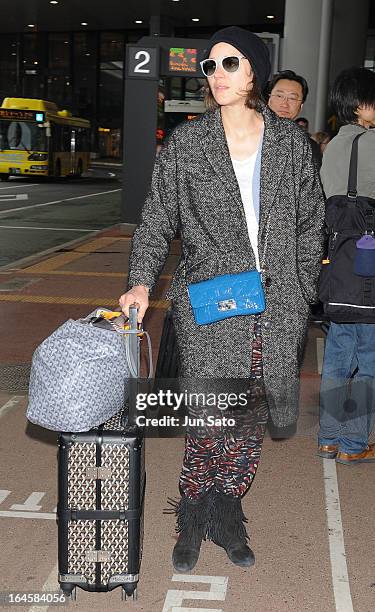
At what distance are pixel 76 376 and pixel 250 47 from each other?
4.21 ft

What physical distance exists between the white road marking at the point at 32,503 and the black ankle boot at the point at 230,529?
0.91m

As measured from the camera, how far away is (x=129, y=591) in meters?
3.05

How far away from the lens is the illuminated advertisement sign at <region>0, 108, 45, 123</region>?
106 ft

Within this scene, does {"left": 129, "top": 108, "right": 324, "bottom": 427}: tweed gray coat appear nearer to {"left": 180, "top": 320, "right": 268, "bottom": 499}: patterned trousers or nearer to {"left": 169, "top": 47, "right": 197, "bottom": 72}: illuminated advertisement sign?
{"left": 180, "top": 320, "right": 268, "bottom": 499}: patterned trousers

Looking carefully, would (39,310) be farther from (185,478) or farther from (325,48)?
(325,48)

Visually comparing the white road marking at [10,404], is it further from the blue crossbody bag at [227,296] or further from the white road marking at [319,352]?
the blue crossbody bag at [227,296]

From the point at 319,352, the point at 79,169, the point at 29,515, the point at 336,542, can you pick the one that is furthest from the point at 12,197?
the point at 336,542

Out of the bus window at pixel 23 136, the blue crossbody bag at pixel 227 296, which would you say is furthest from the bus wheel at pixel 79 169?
the blue crossbody bag at pixel 227 296

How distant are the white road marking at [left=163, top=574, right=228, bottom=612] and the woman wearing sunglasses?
55cm

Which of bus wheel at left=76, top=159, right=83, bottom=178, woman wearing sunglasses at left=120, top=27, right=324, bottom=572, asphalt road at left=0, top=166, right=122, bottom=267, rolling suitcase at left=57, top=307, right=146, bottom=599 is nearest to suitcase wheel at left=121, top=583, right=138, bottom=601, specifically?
rolling suitcase at left=57, top=307, right=146, bottom=599

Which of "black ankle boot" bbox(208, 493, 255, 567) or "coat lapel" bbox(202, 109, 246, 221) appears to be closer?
"coat lapel" bbox(202, 109, 246, 221)

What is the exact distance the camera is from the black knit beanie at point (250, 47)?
9.91 feet

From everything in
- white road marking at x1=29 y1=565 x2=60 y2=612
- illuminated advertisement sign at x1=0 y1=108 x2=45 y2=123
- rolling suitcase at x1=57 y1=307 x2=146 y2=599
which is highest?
illuminated advertisement sign at x1=0 y1=108 x2=45 y2=123

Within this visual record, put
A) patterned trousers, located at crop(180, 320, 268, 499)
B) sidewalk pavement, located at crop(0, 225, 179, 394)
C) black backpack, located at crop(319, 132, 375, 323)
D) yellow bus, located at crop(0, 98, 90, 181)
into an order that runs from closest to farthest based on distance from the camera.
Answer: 1. patterned trousers, located at crop(180, 320, 268, 499)
2. black backpack, located at crop(319, 132, 375, 323)
3. sidewalk pavement, located at crop(0, 225, 179, 394)
4. yellow bus, located at crop(0, 98, 90, 181)
